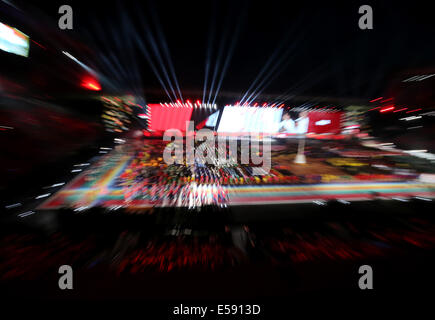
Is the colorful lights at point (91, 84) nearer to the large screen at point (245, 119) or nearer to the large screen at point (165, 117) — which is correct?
the large screen at point (165, 117)

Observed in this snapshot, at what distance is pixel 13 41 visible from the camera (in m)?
1.32

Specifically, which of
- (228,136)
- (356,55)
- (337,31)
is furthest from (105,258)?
(356,55)

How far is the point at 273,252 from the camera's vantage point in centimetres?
63

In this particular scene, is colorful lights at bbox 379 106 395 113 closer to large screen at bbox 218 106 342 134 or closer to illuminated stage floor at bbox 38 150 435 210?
illuminated stage floor at bbox 38 150 435 210

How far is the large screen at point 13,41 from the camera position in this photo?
125cm

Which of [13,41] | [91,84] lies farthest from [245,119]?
[13,41]

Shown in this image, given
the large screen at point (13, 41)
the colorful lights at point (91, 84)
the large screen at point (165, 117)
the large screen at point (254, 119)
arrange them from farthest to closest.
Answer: the large screen at point (254, 119) < the large screen at point (165, 117) < the colorful lights at point (91, 84) < the large screen at point (13, 41)

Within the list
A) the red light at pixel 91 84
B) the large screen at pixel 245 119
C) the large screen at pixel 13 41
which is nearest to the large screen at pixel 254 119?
the large screen at pixel 245 119

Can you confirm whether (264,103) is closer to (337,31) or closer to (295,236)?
(337,31)

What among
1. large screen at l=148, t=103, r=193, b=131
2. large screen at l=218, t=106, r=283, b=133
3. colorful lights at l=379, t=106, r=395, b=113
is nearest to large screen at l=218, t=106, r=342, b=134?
large screen at l=218, t=106, r=283, b=133

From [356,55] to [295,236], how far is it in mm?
4193

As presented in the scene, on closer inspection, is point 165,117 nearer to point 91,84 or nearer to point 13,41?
point 91,84

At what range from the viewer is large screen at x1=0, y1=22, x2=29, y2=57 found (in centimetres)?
125

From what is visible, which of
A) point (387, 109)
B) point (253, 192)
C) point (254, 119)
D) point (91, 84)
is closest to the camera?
point (253, 192)
